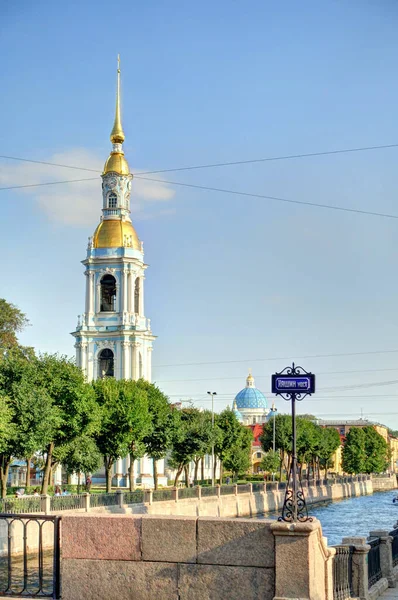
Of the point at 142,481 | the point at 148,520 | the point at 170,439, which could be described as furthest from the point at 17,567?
the point at 142,481

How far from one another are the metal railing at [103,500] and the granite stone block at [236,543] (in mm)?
36779

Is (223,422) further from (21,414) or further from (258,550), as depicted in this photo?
(258,550)

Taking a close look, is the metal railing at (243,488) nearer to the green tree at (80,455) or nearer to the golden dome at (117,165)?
the green tree at (80,455)

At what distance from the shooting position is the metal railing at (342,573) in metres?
15.8

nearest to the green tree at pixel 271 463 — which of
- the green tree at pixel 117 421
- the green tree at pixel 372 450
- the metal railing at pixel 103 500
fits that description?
the green tree at pixel 117 421

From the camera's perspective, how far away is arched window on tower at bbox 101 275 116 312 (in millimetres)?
99512

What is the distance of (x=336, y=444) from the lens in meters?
148

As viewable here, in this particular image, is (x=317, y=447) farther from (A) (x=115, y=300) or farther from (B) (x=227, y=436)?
(A) (x=115, y=300)

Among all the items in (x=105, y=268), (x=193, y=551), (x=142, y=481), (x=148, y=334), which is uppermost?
(x=105, y=268)

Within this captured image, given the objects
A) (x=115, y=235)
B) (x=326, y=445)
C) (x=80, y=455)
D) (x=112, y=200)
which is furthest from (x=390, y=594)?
(x=326, y=445)

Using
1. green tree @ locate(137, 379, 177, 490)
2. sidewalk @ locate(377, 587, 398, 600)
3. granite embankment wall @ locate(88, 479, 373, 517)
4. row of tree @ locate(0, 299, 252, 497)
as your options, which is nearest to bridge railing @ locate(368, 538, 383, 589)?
sidewalk @ locate(377, 587, 398, 600)

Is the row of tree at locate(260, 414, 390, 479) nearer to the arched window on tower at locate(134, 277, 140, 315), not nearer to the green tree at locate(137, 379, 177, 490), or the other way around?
the arched window on tower at locate(134, 277, 140, 315)

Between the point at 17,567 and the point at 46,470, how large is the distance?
1874cm

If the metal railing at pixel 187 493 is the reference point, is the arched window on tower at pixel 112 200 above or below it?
above
